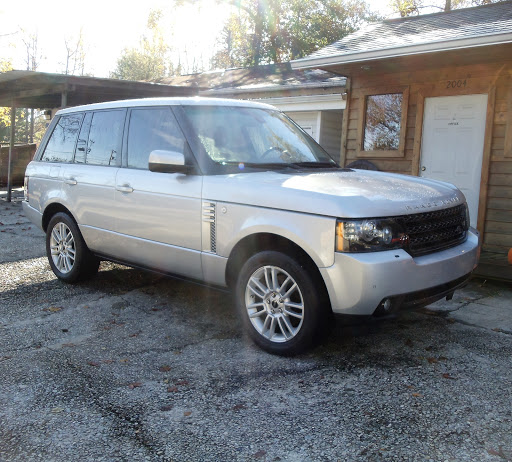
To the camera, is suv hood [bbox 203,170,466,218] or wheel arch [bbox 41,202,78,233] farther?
wheel arch [bbox 41,202,78,233]

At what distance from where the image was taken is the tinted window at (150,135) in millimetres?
4707

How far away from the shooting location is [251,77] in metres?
16.8

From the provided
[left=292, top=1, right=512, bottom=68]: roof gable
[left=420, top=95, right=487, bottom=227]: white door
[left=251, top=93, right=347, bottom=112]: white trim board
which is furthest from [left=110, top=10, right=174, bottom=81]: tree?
[left=420, top=95, right=487, bottom=227]: white door

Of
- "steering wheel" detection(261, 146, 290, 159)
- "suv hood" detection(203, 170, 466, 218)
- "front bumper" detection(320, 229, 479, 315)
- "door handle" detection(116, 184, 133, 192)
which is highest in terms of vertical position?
"steering wheel" detection(261, 146, 290, 159)

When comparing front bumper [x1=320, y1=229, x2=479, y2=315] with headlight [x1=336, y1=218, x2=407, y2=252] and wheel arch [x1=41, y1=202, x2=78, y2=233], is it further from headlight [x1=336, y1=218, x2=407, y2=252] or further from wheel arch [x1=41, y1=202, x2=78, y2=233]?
wheel arch [x1=41, y1=202, x2=78, y2=233]

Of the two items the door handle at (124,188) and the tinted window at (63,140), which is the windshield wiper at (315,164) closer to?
the door handle at (124,188)

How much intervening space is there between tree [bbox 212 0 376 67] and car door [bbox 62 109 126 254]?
30137 millimetres

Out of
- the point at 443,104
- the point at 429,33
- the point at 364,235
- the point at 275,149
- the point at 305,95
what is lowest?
the point at 364,235

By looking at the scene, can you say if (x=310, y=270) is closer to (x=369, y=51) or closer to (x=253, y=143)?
(x=253, y=143)

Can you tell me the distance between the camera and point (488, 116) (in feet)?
25.8

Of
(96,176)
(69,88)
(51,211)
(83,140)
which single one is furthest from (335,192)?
(69,88)

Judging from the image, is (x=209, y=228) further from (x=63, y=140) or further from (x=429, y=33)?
(x=429, y=33)

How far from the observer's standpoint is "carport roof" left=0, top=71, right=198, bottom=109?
12547mm

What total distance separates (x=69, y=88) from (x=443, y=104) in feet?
29.3
